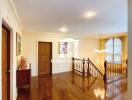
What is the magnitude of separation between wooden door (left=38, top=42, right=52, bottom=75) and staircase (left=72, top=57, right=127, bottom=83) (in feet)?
5.29

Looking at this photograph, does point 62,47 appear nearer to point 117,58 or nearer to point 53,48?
point 53,48

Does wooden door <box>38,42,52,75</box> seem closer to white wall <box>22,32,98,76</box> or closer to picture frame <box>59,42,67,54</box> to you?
white wall <box>22,32,98,76</box>

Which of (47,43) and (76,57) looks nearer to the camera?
(47,43)

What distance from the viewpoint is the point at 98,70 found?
742 cm

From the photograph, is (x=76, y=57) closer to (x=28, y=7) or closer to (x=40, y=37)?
(x=40, y=37)

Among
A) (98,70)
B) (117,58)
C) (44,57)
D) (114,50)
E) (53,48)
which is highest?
(53,48)

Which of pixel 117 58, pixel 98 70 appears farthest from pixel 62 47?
pixel 117 58

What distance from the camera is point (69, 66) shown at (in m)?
8.64

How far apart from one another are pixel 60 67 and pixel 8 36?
5404mm

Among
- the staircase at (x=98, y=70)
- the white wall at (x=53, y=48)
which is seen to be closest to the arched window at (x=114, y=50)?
the staircase at (x=98, y=70)

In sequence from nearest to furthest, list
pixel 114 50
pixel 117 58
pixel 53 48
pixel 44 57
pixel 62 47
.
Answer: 1. pixel 44 57
2. pixel 53 48
3. pixel 62 47
4. pixel 117 58
5. pixel 114 50

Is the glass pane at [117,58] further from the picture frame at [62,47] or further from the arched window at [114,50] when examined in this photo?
the picture frame at [62,47]

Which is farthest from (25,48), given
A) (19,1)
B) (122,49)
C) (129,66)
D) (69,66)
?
(129,66)

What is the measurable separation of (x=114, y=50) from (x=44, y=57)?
4702 millimetres
